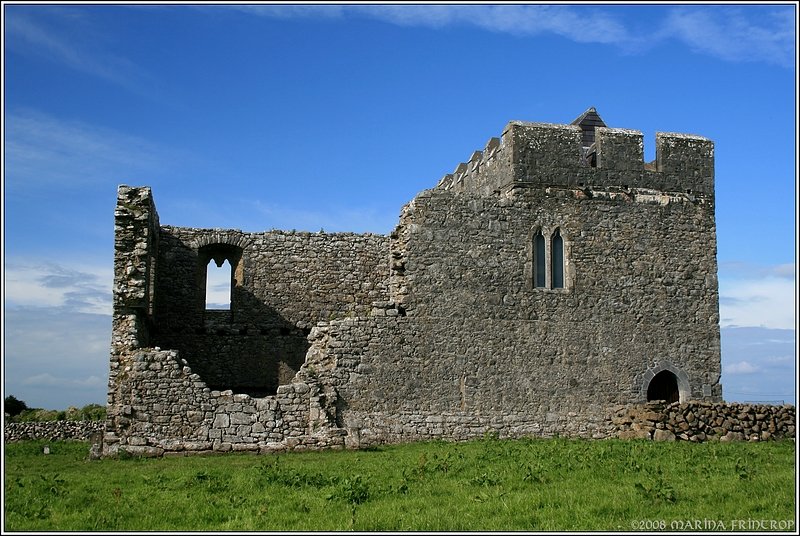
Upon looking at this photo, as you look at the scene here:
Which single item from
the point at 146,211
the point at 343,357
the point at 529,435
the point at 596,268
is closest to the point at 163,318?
the point at 146,211

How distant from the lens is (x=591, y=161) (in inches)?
878

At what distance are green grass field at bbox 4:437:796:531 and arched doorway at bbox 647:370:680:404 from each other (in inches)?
230

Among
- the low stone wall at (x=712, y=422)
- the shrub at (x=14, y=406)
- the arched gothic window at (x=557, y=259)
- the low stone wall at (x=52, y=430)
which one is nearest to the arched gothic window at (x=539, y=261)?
the arched gothic window at (x=557, y=259)

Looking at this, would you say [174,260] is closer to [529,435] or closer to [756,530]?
[529,435]

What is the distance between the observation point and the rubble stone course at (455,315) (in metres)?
18.6

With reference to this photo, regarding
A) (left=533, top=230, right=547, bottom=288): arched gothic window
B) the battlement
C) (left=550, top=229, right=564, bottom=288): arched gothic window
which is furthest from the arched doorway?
the battlement

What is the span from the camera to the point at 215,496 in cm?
1174

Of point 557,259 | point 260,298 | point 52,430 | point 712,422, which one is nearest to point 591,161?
point 557,259

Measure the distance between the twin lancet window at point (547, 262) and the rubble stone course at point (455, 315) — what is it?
5 centimetres

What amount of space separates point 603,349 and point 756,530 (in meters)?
11.8

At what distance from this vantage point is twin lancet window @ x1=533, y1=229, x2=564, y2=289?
21.2 m

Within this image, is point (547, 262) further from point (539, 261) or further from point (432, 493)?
point (432, 493)

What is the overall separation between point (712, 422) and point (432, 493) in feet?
35.3

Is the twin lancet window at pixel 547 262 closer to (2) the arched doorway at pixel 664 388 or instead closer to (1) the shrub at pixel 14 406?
(2) the arched doorway at pixel 664 388
